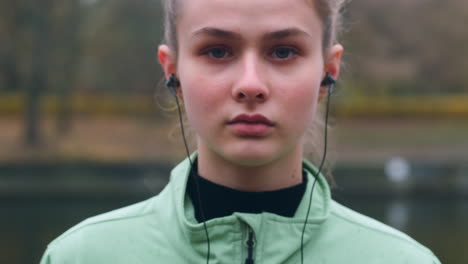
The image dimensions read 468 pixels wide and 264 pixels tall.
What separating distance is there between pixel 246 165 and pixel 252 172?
0.23 feet

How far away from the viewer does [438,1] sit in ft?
84.5

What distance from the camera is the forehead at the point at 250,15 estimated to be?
6.09ft

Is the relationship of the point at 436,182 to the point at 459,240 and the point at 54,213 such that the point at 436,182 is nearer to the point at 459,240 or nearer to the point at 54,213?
the point at 459,240

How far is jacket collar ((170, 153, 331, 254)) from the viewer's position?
1.87 metres

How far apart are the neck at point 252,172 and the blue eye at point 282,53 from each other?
0.24 meters

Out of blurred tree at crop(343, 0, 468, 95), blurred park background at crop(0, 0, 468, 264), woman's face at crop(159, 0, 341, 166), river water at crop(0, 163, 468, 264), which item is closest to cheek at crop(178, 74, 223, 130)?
woman's face at crop(159, 0, 341, 166)

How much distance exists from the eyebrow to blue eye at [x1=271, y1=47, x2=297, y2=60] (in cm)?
3

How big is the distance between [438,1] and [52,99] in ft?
41.9

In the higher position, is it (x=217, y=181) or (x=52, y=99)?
(x=217, y=181)

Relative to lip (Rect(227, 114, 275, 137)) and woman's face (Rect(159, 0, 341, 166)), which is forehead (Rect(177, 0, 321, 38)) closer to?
woman's face (Rect(159, 0, 341, 166))

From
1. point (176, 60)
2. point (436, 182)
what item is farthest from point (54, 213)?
point (176, 60)

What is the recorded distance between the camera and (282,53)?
1.91 meters

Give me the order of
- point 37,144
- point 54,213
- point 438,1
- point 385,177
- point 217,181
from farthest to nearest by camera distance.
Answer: point 438,1, point 37,144, point 385,177, point 54,213, point 217,181

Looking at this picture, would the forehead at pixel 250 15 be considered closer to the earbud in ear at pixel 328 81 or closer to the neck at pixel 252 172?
the earbud in ear at pixel 328 81
